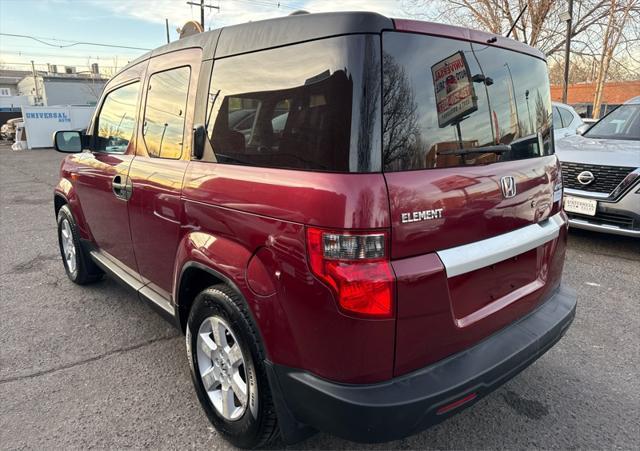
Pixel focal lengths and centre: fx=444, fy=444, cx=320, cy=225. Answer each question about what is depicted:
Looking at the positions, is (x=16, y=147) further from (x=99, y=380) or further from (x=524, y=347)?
(x=524, y=347)

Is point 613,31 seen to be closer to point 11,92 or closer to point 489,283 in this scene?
point 489,283

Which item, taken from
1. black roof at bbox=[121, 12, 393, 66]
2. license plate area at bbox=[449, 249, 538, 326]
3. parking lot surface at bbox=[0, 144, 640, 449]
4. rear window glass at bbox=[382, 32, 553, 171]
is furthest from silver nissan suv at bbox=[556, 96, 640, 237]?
black roof at bbox=[121, 12, 393, 66]

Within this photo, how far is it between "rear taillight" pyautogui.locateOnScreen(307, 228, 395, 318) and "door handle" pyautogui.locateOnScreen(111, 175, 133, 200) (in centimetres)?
178

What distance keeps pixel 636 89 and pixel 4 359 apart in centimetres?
4080

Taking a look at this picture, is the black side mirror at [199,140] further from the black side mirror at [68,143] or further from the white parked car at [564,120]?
the white parked car at [564,120]

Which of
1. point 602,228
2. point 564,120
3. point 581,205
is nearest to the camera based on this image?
point 602,228

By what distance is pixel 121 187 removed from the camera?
2965 mm

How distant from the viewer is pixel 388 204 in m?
1.57

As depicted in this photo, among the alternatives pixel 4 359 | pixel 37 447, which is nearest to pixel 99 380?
pixel 37 447

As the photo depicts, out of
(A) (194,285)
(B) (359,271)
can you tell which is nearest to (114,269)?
(A) (194,285)

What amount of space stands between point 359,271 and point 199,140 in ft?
3.87

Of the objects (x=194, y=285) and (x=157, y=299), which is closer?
(x=194, y=285)

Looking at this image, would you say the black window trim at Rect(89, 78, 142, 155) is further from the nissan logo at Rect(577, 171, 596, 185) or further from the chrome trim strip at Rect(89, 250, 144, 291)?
the nissan logo at Rect(577, 171, 596, 185)

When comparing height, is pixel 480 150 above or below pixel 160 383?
above
